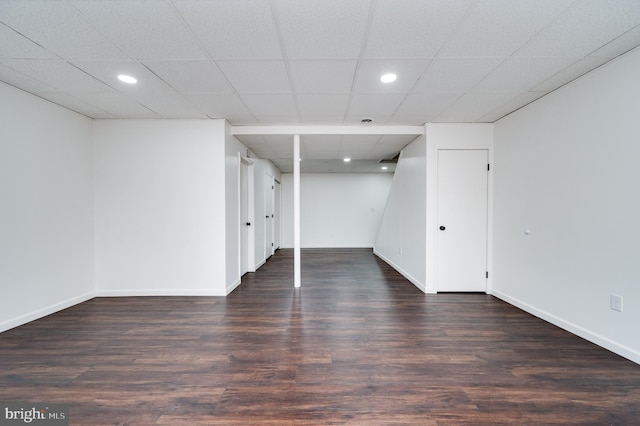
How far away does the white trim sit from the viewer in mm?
4195

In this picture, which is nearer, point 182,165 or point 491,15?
point 491,15

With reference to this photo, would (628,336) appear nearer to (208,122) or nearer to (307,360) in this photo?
(307,360)

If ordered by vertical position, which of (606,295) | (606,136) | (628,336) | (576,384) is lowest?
(576,384)

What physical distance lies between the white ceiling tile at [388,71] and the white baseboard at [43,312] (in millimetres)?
4309

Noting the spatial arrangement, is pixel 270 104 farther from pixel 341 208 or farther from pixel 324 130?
pixel 341 208

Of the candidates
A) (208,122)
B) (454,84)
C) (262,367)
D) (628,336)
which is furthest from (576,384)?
(208,122)

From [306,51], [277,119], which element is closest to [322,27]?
[306,51]

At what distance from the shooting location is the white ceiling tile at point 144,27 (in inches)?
67.7

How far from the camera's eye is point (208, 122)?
3.92 metres

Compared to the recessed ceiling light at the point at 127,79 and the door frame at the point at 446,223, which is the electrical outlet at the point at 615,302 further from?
the recessed ceiling light at the point at 127,79

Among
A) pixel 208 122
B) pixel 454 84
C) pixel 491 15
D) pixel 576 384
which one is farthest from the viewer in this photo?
pixel 208 122

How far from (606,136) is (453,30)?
1.77 m

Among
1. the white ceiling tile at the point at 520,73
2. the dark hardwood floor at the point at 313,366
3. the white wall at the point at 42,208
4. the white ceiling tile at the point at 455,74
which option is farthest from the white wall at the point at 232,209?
the white ceiling tile at the point at 520,73

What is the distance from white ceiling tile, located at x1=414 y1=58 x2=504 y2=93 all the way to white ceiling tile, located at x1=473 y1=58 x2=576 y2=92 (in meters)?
0.10
